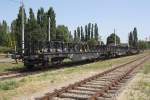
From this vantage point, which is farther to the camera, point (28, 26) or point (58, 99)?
point (28, 26)

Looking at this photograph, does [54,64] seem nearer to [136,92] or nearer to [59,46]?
[59,46]

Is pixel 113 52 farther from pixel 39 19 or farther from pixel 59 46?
pixel 39 19

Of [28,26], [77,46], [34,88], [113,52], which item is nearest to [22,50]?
[77,46]

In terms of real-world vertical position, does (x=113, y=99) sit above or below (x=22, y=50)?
A: below

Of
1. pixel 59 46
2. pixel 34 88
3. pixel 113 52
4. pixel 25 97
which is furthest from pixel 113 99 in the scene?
pixel 113 52

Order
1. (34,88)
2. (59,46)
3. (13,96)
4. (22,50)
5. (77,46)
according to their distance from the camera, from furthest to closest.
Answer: (77,46), (59,46), (22,50), (34,88), (13,96)

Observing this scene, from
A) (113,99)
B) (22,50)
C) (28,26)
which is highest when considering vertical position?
(28,26)

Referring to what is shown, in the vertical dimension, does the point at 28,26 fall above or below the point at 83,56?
above

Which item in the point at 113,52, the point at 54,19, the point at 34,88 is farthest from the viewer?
the point at 54,19

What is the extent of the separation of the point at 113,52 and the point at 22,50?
31.0 metres

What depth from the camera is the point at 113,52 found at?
56594 millimetres

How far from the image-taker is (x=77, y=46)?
36.1 m

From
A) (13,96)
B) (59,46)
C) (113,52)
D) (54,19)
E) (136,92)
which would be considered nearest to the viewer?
(13,96)

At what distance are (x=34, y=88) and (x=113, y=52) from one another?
42635 mm
